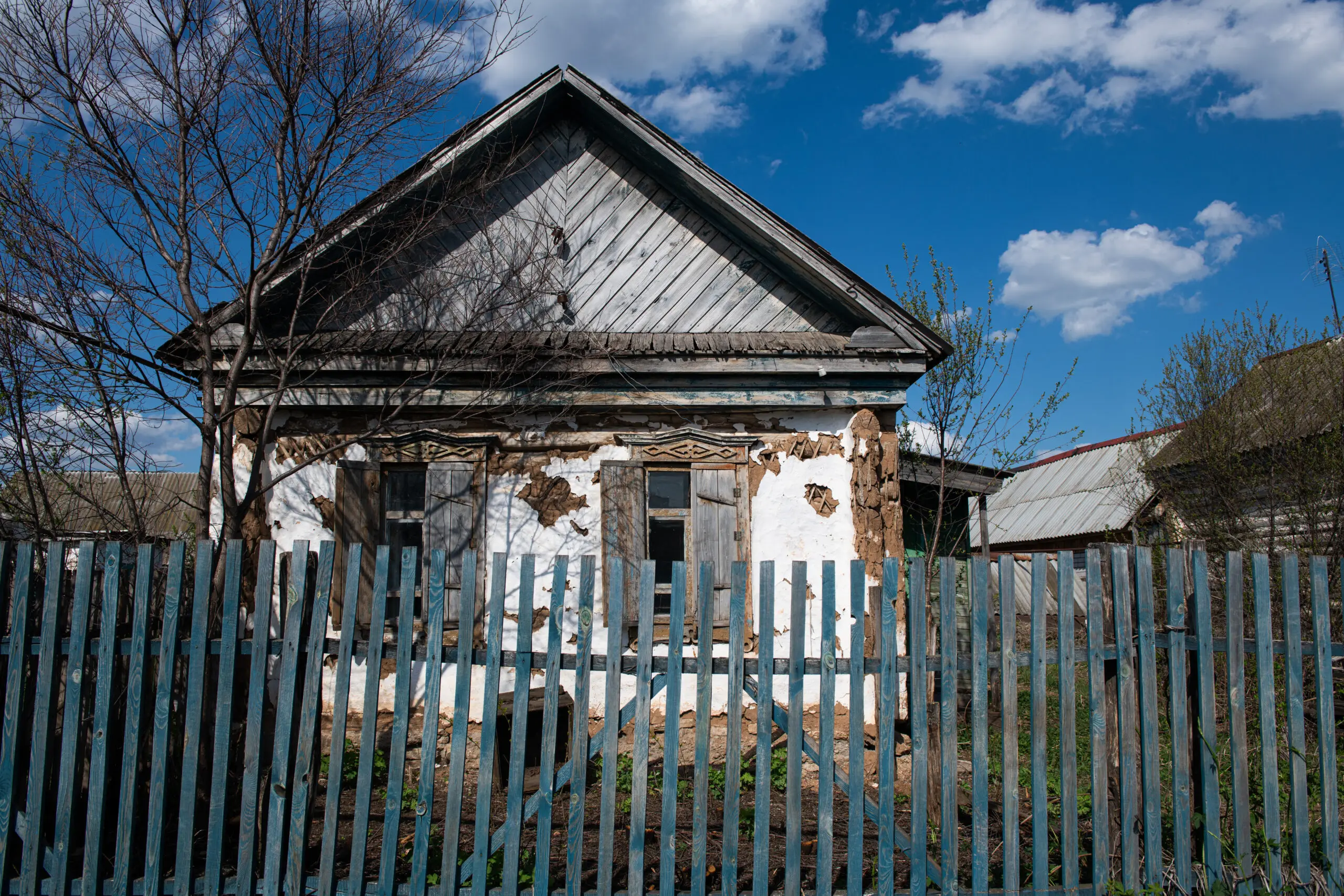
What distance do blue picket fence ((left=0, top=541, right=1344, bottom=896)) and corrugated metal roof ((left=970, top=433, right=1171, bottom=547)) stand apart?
470 inches

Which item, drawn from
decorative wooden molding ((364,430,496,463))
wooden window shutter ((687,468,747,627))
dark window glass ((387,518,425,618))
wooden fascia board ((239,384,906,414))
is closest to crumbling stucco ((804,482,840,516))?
wooden window shutter ((687,468,747,627))

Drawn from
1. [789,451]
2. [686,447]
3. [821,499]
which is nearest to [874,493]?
[821,499]

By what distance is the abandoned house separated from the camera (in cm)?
655

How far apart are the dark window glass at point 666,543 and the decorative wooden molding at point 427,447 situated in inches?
59.5

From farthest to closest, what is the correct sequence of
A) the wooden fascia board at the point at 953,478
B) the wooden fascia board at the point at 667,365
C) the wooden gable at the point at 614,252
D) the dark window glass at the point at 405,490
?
the wooden fascia board at the point at 953,478, the wooden gable at the point at 614,252, the dark window glass at the point at 405,490, the wooden fascia board at the point at 667,365

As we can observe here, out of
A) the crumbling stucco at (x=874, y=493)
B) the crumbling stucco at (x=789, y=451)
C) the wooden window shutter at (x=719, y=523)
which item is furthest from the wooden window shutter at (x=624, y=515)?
the crumbling stucco at (x=874, y=493)

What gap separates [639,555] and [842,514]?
1632mm

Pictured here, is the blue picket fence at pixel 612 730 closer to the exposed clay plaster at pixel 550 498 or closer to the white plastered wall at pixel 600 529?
the white plastered wall at pixel 600 529

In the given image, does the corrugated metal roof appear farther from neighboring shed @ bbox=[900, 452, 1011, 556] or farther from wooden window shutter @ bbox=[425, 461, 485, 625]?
wooden window shutter @ bbox=[425, 461, 485, 625]

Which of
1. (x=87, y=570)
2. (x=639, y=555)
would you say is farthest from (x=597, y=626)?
(x=87, y=570)

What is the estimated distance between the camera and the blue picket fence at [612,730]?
143 inches

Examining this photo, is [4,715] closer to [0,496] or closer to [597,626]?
[0,496]

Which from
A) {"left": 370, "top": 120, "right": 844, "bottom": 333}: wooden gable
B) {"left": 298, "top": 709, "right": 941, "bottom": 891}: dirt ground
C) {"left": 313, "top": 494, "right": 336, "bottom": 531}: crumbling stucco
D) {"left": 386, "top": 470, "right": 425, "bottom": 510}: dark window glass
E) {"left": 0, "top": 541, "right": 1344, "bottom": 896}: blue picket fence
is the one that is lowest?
{"left": 298, "top": 709, "right": 941, "bottom": 891}: dirt ground

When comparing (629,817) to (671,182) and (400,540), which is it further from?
(671,182)
